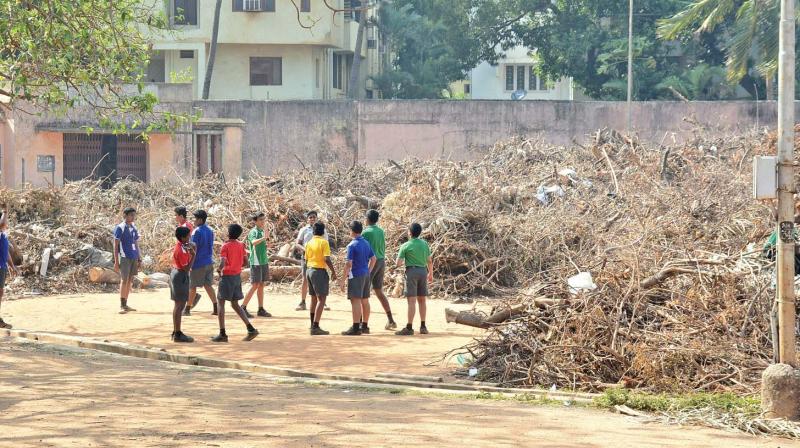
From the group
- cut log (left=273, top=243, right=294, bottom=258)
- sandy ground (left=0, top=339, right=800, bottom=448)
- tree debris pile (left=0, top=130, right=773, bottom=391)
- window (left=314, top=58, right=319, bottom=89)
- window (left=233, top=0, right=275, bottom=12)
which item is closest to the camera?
sandy ground (left=0, top=339, right=800, bottom=448)

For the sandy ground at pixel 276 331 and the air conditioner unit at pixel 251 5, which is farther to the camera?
the air conditioner unit at pixel 251 5

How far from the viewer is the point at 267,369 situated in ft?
42.3

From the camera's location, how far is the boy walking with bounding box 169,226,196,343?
1462 centimetres

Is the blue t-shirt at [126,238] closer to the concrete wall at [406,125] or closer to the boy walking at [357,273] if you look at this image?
the boy walking at [357,273]

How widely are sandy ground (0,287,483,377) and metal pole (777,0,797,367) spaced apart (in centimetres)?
393

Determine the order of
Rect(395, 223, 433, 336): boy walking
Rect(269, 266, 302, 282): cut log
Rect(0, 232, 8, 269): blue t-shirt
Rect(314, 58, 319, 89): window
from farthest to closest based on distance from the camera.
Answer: Rect(314, 58, 319, 89): window < Rect(269, 266, 302, 282): cut log < Rect(0, 232, 8, 269): blue t-shirt < Rect(395, 223, 433, 336): boy walking

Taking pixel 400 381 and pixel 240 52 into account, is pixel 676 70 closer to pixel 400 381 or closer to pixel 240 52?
pixel 240 52

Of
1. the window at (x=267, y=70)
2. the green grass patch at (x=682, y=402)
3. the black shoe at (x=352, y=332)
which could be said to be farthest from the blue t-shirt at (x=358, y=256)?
the window at (x=267, y=70)

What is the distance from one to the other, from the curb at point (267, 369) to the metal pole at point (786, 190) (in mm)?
1884

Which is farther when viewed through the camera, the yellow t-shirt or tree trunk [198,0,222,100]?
tree trunk [198,0,222,100]

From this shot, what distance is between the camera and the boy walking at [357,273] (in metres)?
15.1

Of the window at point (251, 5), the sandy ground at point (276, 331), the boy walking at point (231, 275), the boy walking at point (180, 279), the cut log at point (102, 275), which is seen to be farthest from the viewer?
the window at point (251, 5)

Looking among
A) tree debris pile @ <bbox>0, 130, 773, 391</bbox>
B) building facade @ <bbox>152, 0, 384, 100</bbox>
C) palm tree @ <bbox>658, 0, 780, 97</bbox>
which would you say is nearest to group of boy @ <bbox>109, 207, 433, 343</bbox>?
tree debris pile @ <bbox>0, 130, 773, 391</bbox>

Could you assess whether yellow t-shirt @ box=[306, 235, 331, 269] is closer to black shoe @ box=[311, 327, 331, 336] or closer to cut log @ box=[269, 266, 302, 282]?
black shoe @ box=[311, 327, 331, 336]
